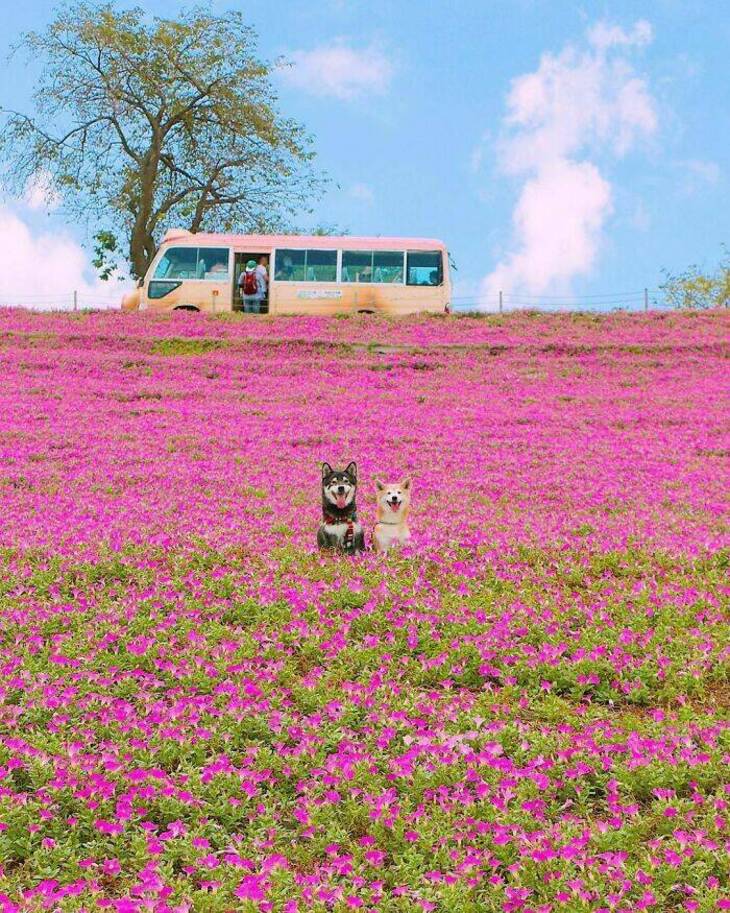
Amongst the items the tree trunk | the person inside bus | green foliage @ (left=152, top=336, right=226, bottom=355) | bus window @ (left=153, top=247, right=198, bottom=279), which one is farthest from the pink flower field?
the tree trunk

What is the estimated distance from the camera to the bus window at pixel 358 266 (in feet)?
143

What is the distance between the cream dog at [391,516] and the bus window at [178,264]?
34766mm

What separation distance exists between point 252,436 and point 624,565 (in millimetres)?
12979

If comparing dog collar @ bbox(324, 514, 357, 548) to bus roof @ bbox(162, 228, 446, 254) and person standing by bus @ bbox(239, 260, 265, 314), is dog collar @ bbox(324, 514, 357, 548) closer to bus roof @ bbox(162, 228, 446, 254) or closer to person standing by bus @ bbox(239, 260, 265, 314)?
person standing by bus @ bbox(239, 260, 265, 314)

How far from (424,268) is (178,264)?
11.3m

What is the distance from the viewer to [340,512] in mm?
11047

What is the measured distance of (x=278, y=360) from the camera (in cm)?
3297

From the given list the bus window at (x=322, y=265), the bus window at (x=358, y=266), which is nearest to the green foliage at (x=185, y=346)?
the bus window at (x=322, y=265)

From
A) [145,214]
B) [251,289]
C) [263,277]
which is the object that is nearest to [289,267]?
[263,277]

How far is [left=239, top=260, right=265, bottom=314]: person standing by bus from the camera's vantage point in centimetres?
4297

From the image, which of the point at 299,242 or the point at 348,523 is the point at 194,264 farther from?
the point at 348,523

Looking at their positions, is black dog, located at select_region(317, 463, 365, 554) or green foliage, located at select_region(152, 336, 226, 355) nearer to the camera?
black dog, located at select_region(317, 463, 365, 554)

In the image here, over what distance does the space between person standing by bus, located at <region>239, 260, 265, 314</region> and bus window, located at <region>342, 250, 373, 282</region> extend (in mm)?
4012

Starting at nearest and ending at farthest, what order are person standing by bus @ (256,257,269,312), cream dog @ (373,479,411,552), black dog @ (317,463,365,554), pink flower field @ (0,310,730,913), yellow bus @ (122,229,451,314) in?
pink flower field @ (0,310,730,913) → black dog @ (317,463,365,554) → cream dog @ (373,479,411,552) → person standing by bus @ (256,257,269,312) → yellow bus @ (122,229,451,314)
